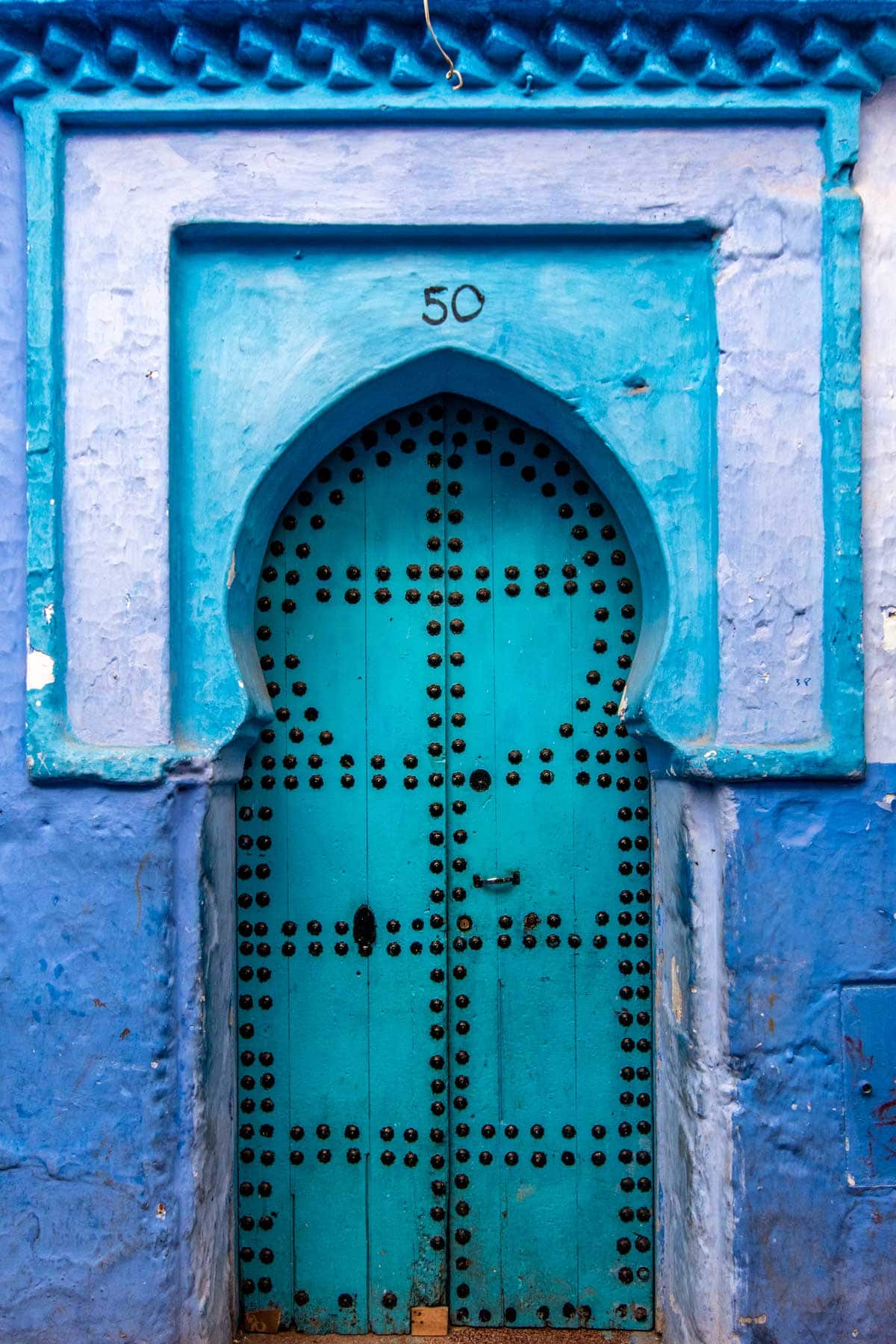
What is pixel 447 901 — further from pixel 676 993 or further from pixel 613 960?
pixel 676 993

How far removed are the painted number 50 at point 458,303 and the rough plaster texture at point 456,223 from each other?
17cm

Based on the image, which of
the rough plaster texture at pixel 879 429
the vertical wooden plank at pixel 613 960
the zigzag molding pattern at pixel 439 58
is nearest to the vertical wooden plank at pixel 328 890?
the vertical wooden plank at pixel 613 960

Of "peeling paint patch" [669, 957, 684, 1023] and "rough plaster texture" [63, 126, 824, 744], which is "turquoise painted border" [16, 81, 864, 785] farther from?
"peeling paint patch" [669, 957, 684, 1023]

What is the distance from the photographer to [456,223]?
2.52m

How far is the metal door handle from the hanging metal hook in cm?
211

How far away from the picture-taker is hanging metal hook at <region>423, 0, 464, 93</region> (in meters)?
2.40

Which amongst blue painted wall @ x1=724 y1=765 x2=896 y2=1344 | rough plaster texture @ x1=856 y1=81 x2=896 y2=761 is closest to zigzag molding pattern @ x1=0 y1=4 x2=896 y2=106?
rough plaster texture @ x1=856 y1=81 x2=896 y2=761

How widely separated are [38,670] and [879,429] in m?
2.25

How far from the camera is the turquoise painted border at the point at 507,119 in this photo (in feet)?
8.11

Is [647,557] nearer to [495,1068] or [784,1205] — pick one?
[495,1068]

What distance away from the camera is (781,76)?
2484mm

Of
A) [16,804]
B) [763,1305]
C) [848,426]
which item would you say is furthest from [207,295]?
[763,1305]

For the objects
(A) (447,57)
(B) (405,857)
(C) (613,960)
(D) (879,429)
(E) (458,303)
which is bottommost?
(C) (613,960)

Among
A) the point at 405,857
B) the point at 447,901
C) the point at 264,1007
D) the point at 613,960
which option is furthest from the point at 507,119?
the point at 264,1007
